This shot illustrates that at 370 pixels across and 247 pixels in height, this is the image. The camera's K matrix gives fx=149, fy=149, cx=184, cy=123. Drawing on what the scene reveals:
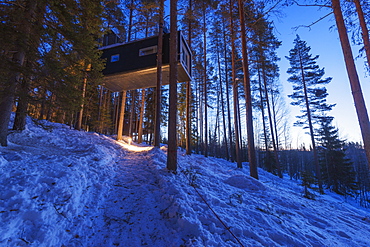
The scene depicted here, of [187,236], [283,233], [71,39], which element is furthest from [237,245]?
[71,39]

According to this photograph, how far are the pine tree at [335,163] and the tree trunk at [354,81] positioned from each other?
15593 millimetres

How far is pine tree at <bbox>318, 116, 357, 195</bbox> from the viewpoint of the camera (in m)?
17.3

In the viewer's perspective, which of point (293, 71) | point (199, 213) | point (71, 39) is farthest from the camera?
point (293, 71)

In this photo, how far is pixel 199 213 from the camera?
3.42 metres

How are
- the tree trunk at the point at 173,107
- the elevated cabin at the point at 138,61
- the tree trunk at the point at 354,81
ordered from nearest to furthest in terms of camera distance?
the tree trunk at the point at 354,81 < the tree trunk at the point at 173,107 < the elevated cabin at the point at 138,61

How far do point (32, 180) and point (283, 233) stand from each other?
5.58 m

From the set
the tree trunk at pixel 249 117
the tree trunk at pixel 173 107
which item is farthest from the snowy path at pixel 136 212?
the tree trunk at pixel 249 117

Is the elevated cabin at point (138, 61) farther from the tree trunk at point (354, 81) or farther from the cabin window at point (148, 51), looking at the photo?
the tree trunk at point (354, 81)

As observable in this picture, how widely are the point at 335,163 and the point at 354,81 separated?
61.0ft

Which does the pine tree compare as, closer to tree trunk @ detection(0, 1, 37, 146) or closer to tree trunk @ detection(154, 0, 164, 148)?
tree trunk @ detection(154, 0, 164, 148)

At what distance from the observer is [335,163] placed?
18.2m

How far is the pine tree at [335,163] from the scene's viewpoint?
17280 mm

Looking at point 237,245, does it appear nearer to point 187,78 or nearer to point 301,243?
point 301,243

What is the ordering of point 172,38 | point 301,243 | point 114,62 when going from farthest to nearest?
point 114,62 < point 172,38 < point 301,243
